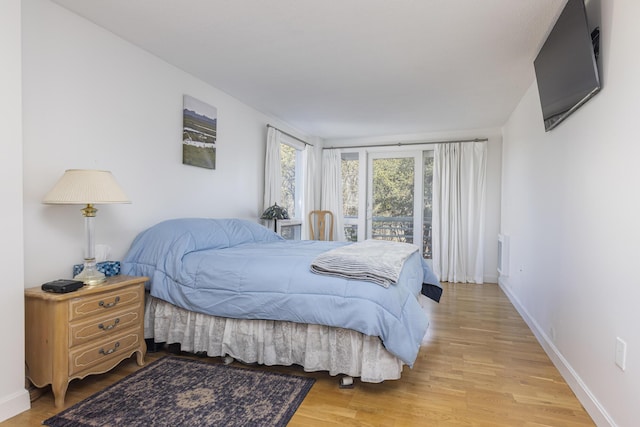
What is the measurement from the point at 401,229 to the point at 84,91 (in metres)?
4.79

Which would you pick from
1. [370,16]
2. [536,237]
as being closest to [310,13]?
[370,16]

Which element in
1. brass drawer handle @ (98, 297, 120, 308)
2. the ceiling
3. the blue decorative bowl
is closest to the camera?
brass drawer handle @ (98, 297, 120, 308)

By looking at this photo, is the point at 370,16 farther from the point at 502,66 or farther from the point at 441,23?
the point at 502,66

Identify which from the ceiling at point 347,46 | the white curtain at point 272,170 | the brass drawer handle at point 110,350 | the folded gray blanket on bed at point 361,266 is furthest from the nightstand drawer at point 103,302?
the white curtain at point 272,170

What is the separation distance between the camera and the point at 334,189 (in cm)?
624

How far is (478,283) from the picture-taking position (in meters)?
5.38

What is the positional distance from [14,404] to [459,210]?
17.6 ft

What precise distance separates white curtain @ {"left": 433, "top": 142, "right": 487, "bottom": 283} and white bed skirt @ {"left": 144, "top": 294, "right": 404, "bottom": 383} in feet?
12.5

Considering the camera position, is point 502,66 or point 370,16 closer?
point 370,16

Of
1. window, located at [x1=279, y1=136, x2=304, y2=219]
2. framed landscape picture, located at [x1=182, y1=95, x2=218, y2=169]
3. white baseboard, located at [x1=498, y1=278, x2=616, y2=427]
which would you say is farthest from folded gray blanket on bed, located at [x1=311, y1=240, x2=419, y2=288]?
window, located at [x1=279, y1=136, x2=304, y2=219]

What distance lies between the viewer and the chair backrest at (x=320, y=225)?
5.91 meters

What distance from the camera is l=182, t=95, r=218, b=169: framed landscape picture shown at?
334cm

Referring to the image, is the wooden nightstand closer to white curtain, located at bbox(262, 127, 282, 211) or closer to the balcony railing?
white curtain, located at bbox(262, 127, 282, 211)

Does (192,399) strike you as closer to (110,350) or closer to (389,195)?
(110,350)
